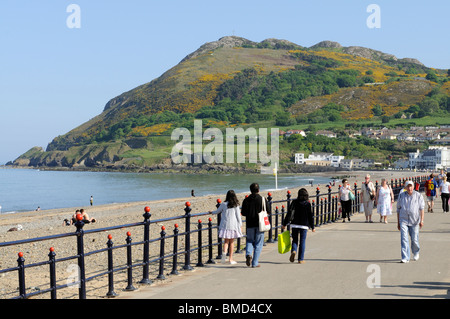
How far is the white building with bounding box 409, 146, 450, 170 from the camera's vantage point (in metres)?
186

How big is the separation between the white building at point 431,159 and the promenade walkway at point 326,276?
588 feet

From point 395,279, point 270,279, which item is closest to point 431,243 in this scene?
point 395,279

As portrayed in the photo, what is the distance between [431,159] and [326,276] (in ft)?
612

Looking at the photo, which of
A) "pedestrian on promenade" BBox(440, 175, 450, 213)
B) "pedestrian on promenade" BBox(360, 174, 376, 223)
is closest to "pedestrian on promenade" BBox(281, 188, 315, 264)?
"pedestrian on promenade" BBox(360, 174, 376, 223)

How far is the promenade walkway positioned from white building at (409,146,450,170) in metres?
179

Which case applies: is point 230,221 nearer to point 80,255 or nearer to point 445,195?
point 80,255

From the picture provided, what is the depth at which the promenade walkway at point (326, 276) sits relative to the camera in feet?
30.1

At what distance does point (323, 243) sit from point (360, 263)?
330cm

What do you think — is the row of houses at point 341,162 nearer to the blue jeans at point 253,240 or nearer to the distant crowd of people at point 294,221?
the distant crowd of people at point 294,221

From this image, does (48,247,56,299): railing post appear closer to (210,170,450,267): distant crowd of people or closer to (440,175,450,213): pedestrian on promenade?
(210,170,450,267): distant crowd of people

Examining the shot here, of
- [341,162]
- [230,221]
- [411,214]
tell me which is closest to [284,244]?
[230,221]

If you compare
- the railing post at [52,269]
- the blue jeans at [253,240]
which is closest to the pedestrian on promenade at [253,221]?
the blue jeans at [253,240]

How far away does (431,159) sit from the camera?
187m

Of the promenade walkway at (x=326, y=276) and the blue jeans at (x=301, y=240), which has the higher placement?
the blue jeans at (x=301, y=240)
